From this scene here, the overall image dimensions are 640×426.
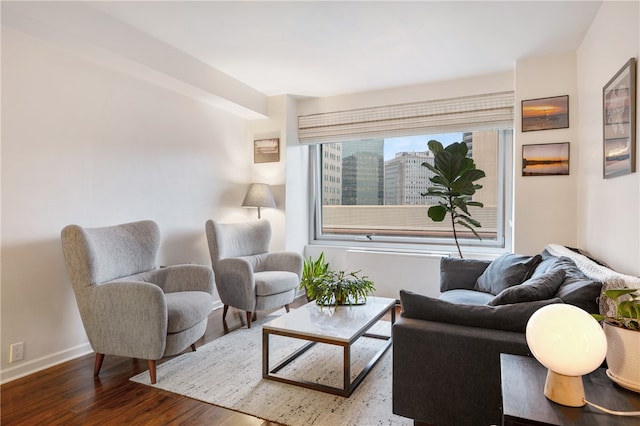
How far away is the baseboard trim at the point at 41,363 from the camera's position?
2338 mm

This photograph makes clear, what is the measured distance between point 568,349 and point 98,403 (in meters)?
2.35

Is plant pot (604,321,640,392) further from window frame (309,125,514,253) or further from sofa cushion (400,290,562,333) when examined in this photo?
window frame (309,125,514,253)

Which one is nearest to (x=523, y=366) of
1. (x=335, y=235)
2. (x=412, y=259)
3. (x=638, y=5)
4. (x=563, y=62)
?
(x=638, y=5)

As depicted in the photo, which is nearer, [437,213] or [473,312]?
[473,312]

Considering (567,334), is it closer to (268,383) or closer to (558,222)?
(268,383)

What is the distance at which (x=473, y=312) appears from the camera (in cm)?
165

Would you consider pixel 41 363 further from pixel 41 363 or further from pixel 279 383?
pixel 279 383

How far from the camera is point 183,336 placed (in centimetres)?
245

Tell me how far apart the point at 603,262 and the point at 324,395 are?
2.06 meters

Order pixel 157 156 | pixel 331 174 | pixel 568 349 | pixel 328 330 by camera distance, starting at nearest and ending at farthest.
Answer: pixel 568 349 → pixel 328 330 → pixel 157 156 → pixel 331 174

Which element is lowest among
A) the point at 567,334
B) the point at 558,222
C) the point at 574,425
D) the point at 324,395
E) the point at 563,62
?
the point at 324,395

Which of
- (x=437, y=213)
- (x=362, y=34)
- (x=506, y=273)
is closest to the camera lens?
(x=506, y=273)

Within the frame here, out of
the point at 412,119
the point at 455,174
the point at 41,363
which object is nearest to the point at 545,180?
the point at 455,174

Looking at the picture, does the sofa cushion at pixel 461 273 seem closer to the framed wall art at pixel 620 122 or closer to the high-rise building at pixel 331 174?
the framed wall art at pixel 620 122
